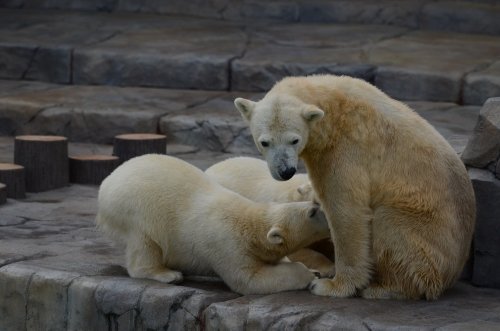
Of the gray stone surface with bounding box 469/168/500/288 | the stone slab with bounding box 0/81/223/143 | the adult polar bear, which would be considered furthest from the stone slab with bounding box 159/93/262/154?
the adult polar bear

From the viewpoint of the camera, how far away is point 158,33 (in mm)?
12266

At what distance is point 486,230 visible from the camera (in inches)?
219

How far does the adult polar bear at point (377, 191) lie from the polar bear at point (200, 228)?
0.63ft

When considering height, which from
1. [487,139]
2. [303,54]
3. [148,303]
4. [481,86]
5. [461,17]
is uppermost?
[461,17]

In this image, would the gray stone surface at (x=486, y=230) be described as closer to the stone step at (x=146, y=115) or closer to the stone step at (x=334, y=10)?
the stone step at (x=146, y=115)

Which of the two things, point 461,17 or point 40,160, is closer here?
point 40,160

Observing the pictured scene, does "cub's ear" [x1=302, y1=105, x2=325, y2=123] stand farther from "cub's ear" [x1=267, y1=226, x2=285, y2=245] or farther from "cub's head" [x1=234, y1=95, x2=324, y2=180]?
"cub's ear" [x1=267, y1=226, x2=285, y2=245]

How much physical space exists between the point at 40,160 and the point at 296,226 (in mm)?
3549

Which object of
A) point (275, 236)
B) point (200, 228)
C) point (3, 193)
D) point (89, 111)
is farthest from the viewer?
point (89, 111)

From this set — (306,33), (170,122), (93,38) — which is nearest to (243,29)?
(306,33)

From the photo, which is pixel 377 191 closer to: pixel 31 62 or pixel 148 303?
pixel 148 303

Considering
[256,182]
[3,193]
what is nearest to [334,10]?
[3,193]

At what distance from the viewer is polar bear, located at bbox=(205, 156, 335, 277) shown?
5.67 metres

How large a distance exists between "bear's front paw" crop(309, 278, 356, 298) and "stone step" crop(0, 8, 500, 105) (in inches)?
194
